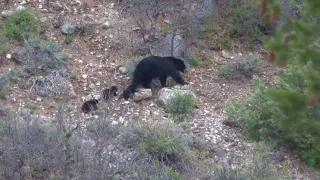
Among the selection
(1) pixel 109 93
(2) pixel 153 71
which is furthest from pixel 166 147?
(2) pixel 153 71

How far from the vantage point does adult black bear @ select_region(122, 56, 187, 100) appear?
10312mm

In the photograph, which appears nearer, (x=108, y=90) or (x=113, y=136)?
(x=113, y=136)

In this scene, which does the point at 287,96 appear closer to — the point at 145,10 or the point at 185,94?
the point at 185,94

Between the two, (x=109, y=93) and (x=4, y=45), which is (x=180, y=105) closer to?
(x=109, y=93)

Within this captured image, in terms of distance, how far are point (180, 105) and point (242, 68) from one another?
80.4 inches

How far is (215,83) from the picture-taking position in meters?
A: 11.0

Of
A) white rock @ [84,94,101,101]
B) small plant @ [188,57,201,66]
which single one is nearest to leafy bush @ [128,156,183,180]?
white rock @ [84,94,101,101]

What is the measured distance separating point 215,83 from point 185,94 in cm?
135

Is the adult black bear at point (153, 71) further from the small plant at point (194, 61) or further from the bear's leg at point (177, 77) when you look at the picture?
the small plant at point (194, 61)

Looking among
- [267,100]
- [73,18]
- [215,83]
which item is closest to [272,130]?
[267,100]

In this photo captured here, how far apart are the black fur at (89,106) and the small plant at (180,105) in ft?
3.34

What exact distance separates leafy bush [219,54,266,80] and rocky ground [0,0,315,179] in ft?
0.43

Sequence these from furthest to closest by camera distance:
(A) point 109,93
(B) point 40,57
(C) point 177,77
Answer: (B) point 40,57, (C) point 177,77, (A) point 109,93

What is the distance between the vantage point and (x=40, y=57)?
1078cm
